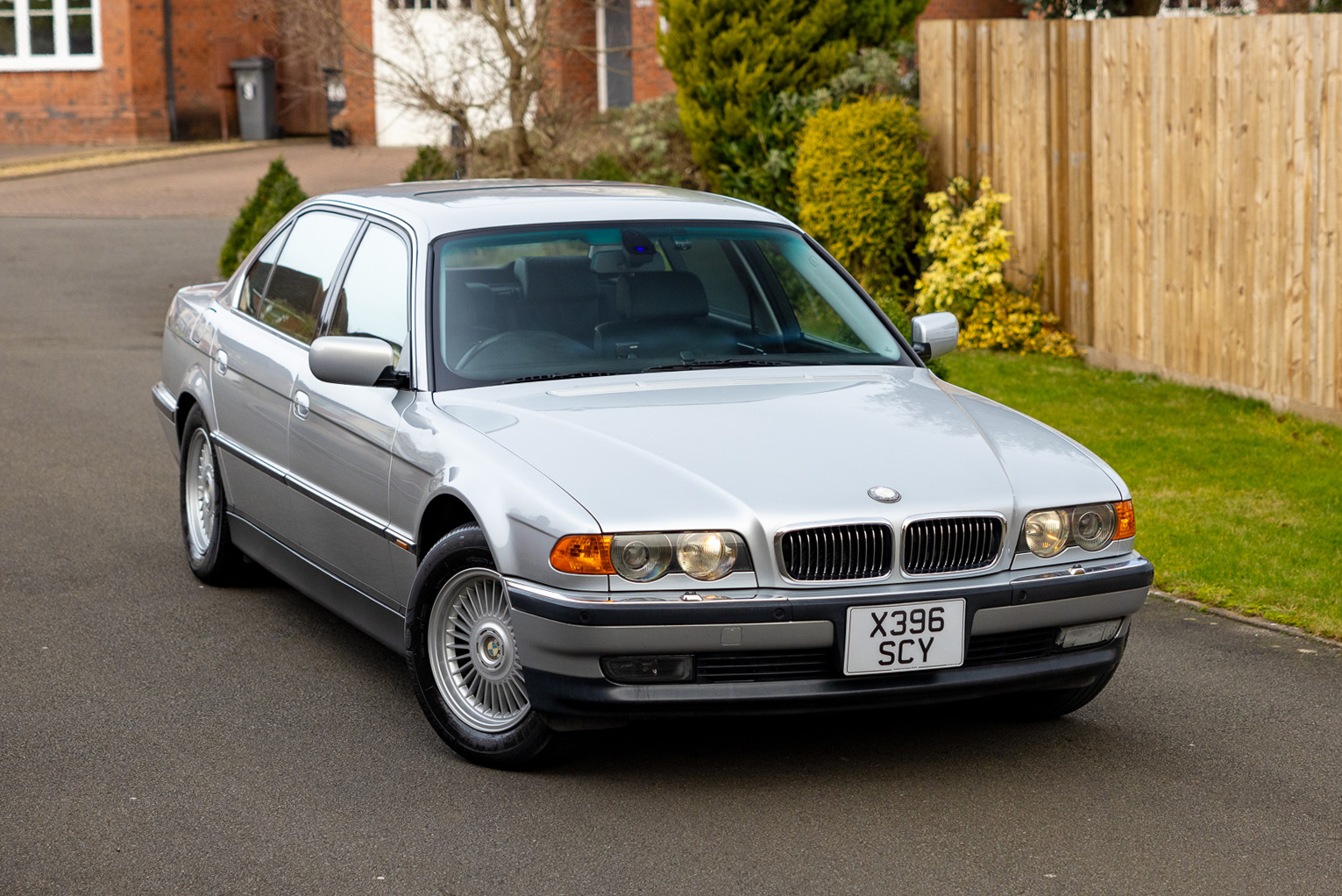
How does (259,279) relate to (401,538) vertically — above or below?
above

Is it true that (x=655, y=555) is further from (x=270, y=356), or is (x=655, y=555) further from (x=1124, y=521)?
(x=270, y=356)

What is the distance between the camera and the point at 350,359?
207 inches

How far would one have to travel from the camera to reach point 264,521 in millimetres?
6320

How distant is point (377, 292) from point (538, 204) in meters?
0.64

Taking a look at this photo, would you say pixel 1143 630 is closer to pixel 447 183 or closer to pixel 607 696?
pixel 607 696

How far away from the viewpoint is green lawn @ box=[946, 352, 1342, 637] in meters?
6.90

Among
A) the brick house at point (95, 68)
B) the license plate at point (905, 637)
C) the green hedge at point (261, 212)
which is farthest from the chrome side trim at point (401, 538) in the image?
the brick house at point (95, 68)

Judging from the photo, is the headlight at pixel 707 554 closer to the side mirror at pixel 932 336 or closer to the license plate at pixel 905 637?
the license plate at pixel 905 637

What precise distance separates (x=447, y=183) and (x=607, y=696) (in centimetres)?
294

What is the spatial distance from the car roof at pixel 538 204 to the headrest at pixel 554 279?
0.18m

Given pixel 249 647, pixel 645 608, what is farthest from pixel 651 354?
pixel 249 647

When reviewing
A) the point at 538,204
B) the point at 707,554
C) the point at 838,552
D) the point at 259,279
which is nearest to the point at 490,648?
the point at 707,554

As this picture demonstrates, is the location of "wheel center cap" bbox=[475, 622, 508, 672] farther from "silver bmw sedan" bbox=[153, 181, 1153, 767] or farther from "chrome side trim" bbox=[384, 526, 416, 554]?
"chrome side trim" bbox=[384, 526, 416, 554]

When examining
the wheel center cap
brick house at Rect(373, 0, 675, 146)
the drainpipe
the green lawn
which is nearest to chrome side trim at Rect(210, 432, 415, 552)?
the wheel center cap
